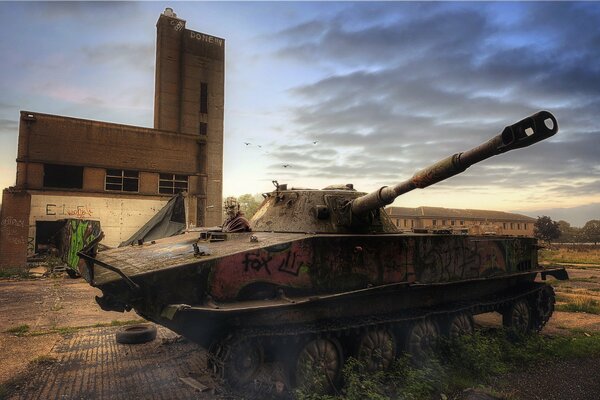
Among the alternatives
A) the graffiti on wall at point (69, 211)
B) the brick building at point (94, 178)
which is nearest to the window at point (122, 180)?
the brick building at point (94, 178)

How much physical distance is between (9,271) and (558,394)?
882 inches

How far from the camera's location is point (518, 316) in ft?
31.9

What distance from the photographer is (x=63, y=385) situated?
6602mm

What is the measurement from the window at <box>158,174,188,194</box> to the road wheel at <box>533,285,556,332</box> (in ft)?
68.6

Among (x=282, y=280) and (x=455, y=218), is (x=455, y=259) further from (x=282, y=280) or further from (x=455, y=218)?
(x=455, y=218)

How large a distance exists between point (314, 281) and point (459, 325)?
12.4ft

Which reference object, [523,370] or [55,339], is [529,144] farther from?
[55,339]

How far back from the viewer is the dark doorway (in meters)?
22.8

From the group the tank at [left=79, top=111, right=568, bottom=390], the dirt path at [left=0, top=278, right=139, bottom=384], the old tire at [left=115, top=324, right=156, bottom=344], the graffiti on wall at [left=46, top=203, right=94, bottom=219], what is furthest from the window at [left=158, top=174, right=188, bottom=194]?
the tank at [left=79, top=111, right=568, bottom=390]

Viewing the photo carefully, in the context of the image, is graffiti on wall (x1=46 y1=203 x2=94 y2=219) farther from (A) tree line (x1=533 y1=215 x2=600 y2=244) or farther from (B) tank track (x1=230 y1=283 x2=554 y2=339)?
(A) tree line (x1=533 y1=215 x2=600 y2=244)

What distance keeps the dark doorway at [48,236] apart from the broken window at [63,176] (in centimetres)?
245

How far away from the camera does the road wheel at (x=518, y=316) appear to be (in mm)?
9570

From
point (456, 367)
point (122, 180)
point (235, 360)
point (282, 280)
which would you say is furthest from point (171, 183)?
point (235, 360)

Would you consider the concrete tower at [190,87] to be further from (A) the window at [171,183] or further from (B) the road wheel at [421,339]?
(B) the road wheel at [421,339]
